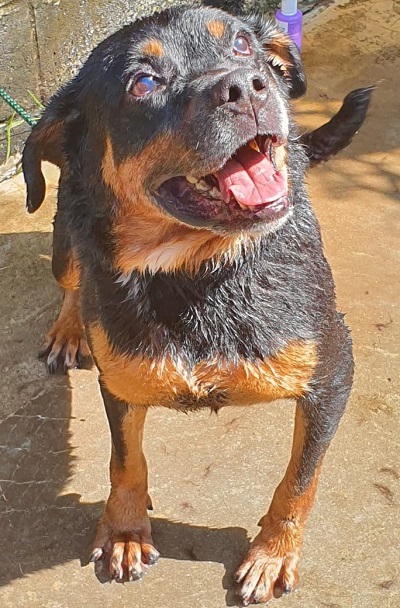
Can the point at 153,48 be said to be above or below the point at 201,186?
above

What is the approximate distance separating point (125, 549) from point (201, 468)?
1.63ft

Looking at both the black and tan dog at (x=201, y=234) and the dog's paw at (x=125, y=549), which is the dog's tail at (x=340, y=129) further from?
the dog's paw at (x=125, y=549)

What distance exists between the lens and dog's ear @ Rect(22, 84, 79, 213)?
3.10 metres

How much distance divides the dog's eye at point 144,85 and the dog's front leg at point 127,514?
3.89 feet

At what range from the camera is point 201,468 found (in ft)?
12.7

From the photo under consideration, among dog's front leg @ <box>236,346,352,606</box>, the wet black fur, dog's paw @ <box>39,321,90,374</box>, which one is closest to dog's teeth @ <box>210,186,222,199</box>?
the wet black fur

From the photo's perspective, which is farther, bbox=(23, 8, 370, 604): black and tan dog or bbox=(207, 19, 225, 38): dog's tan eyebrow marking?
bbox=(207, 19, 225, 38): dog's tan eyebrow marking

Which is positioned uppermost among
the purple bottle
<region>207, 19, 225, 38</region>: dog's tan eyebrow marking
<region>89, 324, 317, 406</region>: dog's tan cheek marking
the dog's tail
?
<region>207, 19, 225, 38</region>: dog's tan eyebrow marking

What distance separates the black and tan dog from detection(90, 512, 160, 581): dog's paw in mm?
338

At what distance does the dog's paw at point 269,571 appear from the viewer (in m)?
3.42

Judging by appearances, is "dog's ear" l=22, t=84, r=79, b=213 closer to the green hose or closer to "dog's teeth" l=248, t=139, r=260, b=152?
"dog's teeth" l=248, t=139, r=260, b=152

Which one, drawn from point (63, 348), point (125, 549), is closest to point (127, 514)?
point (125, 549)

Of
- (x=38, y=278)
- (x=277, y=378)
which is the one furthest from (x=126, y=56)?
(x=38, y=278)

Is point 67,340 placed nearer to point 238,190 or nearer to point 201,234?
point 201,234
